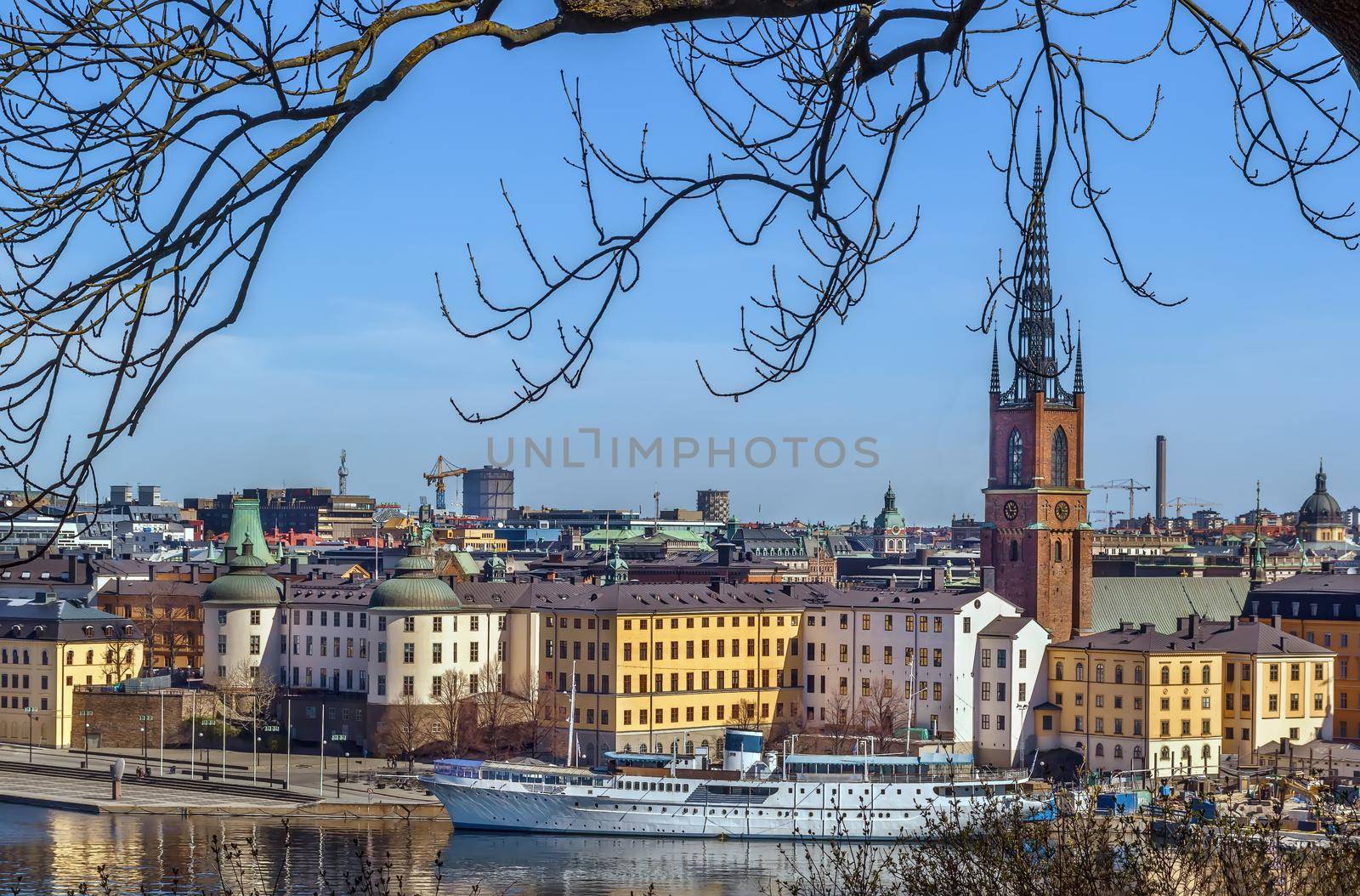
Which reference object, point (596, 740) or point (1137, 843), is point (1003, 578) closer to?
point (596, 740)

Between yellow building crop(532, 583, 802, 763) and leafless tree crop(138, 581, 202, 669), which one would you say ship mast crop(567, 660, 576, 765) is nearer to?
yellow building crop(532, 583, 802, 763)

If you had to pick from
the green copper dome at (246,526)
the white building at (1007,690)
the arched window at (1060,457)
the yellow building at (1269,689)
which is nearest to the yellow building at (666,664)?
the white building at (1007,690)

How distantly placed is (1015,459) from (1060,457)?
1.52 meters

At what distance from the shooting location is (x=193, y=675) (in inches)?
2726

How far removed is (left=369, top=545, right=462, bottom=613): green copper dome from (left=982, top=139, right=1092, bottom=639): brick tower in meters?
17.6

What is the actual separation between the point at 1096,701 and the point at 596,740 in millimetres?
13571

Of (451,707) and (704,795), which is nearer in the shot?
(704,795)

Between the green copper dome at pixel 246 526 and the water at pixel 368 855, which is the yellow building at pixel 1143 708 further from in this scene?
the green copper dome at pixel 246 526

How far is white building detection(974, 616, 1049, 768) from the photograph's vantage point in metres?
58.0

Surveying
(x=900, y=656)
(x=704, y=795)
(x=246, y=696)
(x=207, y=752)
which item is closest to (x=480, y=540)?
(x=246, y=696)

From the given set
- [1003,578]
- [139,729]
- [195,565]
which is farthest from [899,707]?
[195,565]

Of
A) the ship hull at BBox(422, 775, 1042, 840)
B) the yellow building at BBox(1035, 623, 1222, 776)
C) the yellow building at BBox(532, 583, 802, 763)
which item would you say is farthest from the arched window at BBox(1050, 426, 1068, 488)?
the ship hull at BBox(422, 775, 1042, 840)

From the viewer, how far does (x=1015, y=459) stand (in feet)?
231

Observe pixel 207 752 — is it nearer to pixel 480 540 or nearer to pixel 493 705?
pixel 493 705
